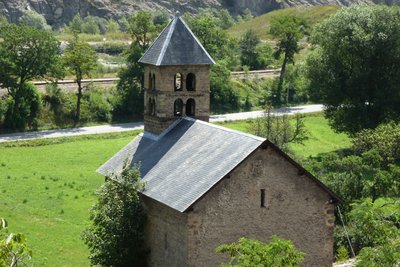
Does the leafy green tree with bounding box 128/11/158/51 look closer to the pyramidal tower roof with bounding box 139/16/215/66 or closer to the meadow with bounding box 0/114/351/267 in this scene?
the meadow with bounding box 0/114/351/267

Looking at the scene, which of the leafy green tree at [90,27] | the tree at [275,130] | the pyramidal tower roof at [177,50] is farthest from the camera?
the leafy green tree at [90,27]

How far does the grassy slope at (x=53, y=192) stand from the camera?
3878 cm

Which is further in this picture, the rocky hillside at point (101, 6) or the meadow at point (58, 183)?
the rocky hillside at point (101, 6)

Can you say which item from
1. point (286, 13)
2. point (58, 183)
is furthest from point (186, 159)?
point (286, 13)

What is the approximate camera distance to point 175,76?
38406 millimetres

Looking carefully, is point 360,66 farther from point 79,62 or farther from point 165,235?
point 165,235

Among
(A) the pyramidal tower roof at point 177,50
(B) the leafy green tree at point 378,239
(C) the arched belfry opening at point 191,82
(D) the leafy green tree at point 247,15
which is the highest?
(D) the leafy green tree at point 247,15

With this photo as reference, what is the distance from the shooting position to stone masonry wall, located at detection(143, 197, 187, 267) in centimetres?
3130

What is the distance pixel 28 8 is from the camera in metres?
121

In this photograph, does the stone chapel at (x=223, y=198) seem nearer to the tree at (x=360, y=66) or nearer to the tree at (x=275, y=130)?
the tree at (x=275, y=130)

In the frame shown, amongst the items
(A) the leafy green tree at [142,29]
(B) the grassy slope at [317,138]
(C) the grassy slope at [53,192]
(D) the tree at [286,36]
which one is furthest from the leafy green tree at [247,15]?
(C) the grassy slope at [53,192]

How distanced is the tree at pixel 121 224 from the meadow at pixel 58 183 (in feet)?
10.7

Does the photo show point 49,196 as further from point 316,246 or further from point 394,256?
point 394,256

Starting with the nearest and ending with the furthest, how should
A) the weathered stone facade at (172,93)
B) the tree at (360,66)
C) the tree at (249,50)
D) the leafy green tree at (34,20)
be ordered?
the weathered stone facade at (172,93)
the tree at (360,66)
the tree at (249,50)
the leafy green tree at (34,20)
